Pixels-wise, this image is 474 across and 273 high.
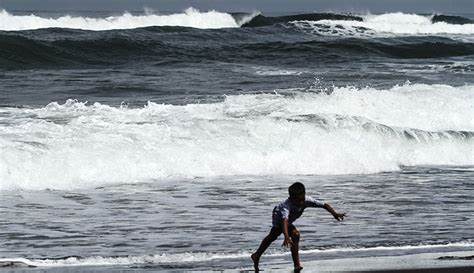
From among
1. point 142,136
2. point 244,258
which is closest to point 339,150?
point 142,136

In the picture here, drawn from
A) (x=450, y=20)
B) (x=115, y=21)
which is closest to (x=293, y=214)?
(x=115, y=21)

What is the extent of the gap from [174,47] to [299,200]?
26200 mm

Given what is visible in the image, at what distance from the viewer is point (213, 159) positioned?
1634 cm

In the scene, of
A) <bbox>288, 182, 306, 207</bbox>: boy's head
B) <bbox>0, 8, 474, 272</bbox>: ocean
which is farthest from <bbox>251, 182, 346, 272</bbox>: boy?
<bbox>0, 8, 474, 272</bbox>: ocean

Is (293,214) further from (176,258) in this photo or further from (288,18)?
(288,18)

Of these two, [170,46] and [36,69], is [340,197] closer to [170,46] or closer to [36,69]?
[36,69]

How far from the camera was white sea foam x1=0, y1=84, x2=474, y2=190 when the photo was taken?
15.2 meters

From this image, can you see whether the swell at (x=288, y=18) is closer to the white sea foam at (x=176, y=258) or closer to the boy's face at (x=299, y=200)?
the white sea foam at (x=176, y=258)

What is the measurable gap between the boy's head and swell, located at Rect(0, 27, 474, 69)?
21.2 meters

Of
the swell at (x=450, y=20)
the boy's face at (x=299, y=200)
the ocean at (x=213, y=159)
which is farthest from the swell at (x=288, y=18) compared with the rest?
the boy's face at (x=299, y=200)

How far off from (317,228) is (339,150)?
602 centimetres

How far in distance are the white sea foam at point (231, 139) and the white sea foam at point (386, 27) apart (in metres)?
25.9

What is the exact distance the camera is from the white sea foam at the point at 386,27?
49406mm

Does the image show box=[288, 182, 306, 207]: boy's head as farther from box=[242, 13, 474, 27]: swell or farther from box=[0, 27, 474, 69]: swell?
box=[242, 13, 474, 27]: swell
